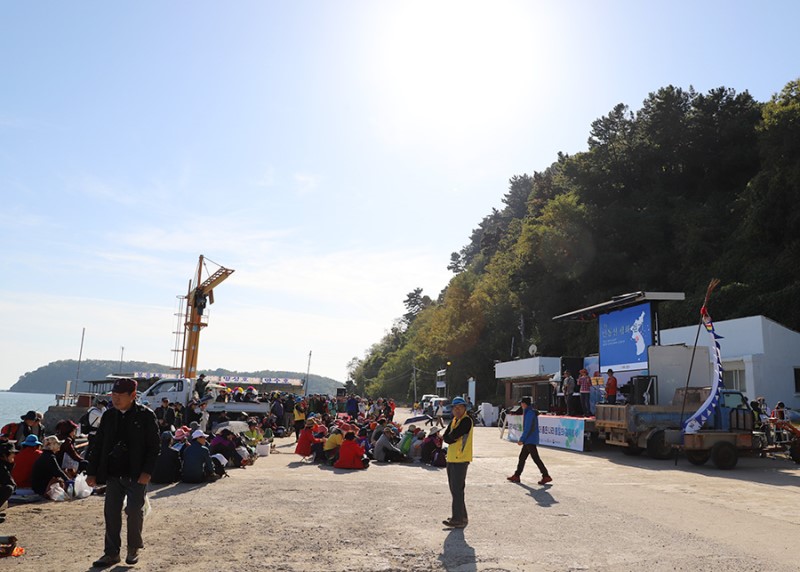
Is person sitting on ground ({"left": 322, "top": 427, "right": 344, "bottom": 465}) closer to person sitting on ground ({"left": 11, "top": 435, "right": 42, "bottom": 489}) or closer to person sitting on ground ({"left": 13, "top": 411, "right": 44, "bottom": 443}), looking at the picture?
person sitting on ground ({"left": 13, "top": 411, "right": 44, "bottom": 443})

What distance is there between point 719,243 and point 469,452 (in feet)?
141

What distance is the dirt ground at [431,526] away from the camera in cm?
625

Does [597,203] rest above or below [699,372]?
above

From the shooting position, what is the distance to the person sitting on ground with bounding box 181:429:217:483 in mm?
11391

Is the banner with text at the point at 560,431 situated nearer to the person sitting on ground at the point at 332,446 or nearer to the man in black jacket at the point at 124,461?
the person sitting on ground at the point at 332,446

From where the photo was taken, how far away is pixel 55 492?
9422mm

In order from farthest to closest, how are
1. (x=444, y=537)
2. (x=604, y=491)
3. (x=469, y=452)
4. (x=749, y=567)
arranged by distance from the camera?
1. (x=604, y=491)
2. (x=469, y=452)
3. (x=444, y=537)
4. (x=749, y=567)

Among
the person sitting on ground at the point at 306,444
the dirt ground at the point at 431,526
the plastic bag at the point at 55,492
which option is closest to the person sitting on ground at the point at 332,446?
the person sitting on ground at the point at 306,444

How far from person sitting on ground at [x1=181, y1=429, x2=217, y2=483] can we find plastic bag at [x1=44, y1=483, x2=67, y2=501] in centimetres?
222

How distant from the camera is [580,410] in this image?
23.0 metres

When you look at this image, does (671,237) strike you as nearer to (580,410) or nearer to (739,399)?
(580,410)

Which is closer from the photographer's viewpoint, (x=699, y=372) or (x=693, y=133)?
(x=699, y=372)

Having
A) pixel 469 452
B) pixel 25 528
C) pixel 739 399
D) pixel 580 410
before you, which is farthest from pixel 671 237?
pixel 25 528

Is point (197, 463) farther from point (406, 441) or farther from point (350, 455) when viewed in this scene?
point (406, 441)
